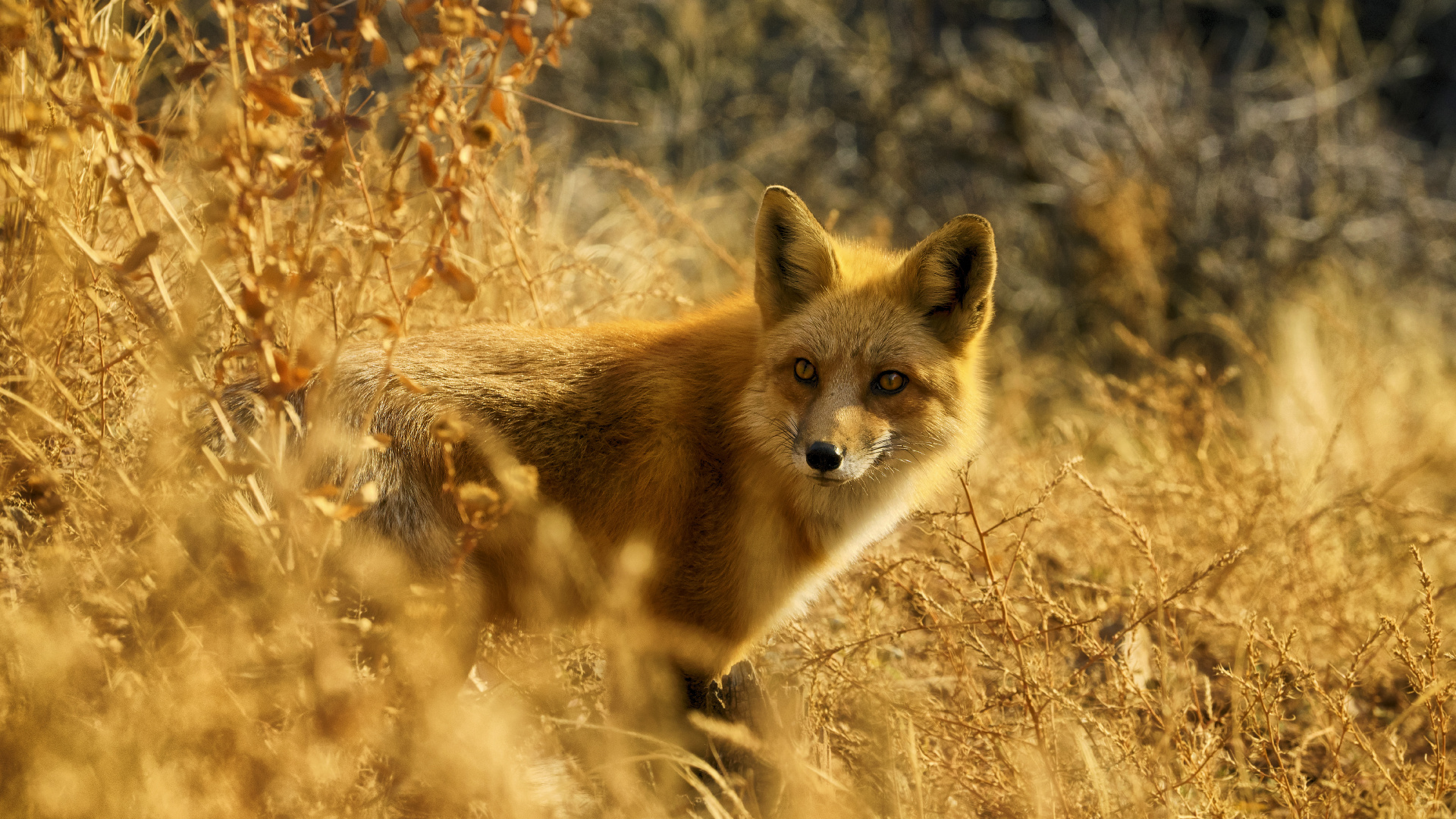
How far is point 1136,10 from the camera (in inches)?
378

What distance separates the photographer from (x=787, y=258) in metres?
3.26

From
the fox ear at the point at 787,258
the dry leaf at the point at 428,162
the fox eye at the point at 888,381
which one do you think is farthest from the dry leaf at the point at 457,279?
the fox eye at the point at 888,381

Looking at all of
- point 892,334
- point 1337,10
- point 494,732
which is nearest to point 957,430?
point 892,334

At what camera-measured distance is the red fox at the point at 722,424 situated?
2754mm

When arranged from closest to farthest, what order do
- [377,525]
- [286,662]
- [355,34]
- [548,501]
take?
[355,34], [286,662], [377,525], [548,501]

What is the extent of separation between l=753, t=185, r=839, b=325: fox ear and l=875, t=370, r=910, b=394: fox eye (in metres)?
0.42

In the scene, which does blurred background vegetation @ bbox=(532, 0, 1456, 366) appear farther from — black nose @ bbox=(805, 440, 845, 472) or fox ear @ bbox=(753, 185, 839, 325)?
black nose @ bbox=(805, 440, 845, 472)

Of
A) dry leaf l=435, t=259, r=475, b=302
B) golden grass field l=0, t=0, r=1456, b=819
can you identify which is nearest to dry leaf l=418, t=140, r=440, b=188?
golden grass field l=0, t=0, r=1456, b=819

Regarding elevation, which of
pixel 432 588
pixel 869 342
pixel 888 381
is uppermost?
pixel 869 342

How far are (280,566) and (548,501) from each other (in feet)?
2.91

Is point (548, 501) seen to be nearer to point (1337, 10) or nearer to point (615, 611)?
point (615, 611)

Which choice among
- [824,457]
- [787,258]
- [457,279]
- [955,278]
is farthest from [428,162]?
[955,278]

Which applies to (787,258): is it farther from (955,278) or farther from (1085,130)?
(1085,130)

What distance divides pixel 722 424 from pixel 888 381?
602 mm
